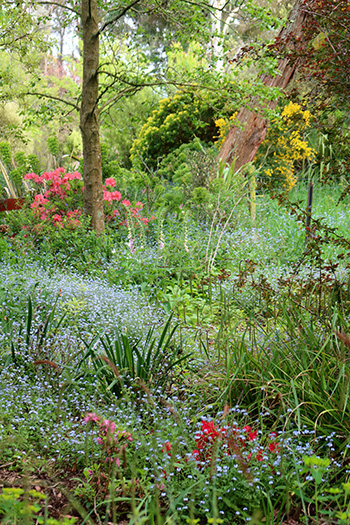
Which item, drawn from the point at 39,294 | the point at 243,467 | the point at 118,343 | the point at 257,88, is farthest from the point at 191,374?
the point at 257,88

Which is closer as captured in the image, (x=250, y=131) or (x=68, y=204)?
(x=68, y=204)

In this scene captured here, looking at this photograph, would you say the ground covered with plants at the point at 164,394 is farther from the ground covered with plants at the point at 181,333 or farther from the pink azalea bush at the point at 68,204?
the pink azalea bush at the point at 68,204

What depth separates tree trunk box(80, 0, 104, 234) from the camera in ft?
19.0

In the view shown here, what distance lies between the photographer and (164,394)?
2719 millimetres

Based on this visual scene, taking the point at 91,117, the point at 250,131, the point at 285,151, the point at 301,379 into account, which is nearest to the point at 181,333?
the point at 301,379

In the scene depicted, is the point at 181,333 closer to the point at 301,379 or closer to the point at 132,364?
the point at 132,364

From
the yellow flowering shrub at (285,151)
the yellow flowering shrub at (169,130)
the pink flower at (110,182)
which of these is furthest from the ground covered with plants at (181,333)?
the yellow flowering shrub at (169,130)

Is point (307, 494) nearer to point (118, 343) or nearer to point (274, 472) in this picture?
point (274, 472)

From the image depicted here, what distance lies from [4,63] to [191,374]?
1695cm

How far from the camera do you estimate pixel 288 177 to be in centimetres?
1064

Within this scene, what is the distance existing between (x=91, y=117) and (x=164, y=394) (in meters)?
4.11

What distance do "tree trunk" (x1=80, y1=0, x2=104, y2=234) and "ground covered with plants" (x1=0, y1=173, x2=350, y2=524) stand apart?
343 mm

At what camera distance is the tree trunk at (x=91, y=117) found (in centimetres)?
578

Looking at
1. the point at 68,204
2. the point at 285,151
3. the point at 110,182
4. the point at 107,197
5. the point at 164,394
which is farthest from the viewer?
the point at 285,151
